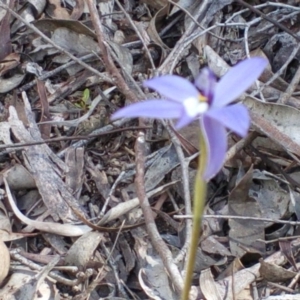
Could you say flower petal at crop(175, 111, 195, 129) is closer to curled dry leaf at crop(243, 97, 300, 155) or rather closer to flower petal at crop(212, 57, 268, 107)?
flower petal at crop(212, 57, 268, 107)

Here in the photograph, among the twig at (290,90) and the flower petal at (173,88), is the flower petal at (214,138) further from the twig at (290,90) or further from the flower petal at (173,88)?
the twig at (290,90)

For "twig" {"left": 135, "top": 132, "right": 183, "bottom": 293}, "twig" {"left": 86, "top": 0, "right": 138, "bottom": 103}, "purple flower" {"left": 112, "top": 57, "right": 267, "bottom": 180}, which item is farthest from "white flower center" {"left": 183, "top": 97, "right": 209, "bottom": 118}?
"twig" {"left": 86, "top": 0, "right": 138, "bottom": 103}

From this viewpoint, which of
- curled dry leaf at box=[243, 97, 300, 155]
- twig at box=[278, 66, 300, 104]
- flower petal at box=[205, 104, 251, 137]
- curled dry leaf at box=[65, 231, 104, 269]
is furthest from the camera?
twig at box=[278, 66, 300, 104]

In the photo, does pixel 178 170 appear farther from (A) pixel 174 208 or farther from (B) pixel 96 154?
(B) pixel 96 154

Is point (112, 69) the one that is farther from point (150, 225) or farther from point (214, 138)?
point (214, 138)

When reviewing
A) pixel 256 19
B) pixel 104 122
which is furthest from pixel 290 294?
pixel 256 19

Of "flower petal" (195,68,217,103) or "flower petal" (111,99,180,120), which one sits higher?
"flower petal" (195,68,217,103)
